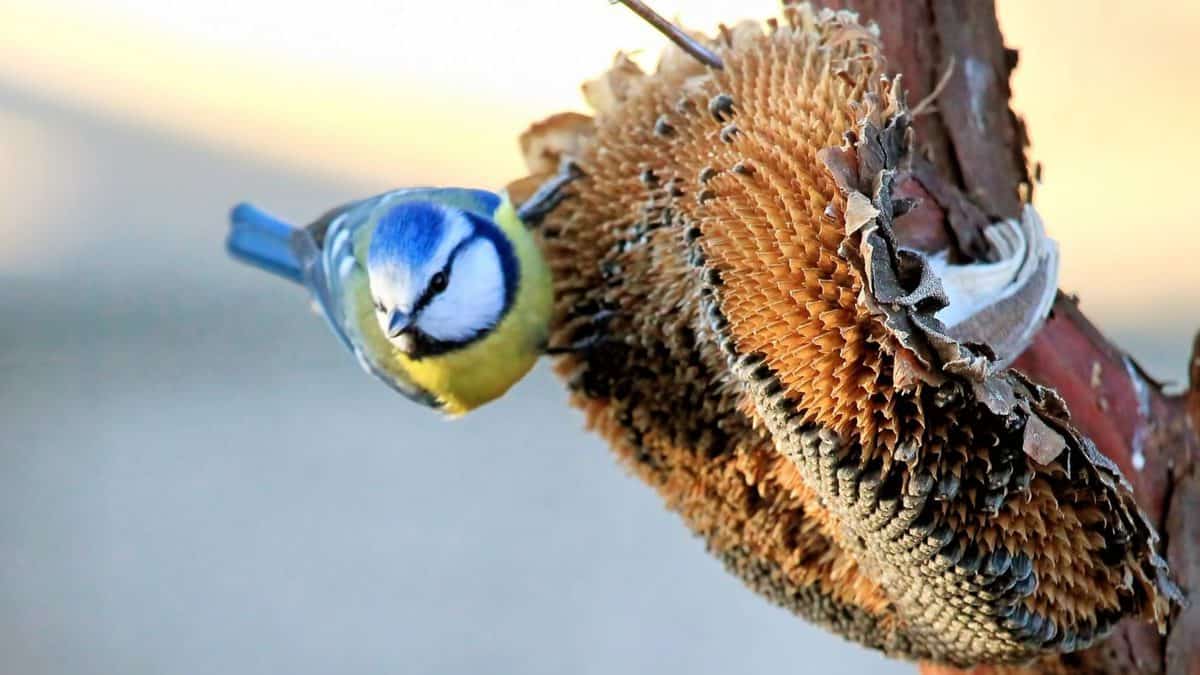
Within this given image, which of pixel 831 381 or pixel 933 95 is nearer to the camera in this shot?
pixel 831 381

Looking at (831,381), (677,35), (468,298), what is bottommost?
(468,298)

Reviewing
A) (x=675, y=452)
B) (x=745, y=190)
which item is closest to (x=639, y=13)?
(x=745, y=190)

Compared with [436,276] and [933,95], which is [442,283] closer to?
[436,276]

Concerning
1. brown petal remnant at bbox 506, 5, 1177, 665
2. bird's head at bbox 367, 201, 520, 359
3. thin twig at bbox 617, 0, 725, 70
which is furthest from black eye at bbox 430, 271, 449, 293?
thin twig at bbox 617, 0, 725, 70

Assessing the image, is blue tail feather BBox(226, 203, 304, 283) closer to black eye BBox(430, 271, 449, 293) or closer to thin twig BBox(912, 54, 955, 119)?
black eye BBox(430, 271, 449, 293)

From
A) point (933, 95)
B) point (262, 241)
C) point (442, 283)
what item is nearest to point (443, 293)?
point (442, 283)

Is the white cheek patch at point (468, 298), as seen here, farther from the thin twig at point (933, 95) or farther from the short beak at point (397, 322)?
the thin twig at point (933, 95)

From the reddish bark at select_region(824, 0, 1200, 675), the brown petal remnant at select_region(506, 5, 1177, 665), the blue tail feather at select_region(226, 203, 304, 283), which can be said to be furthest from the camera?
the blue tail feather at select_region(226, 203, 304, 283)
